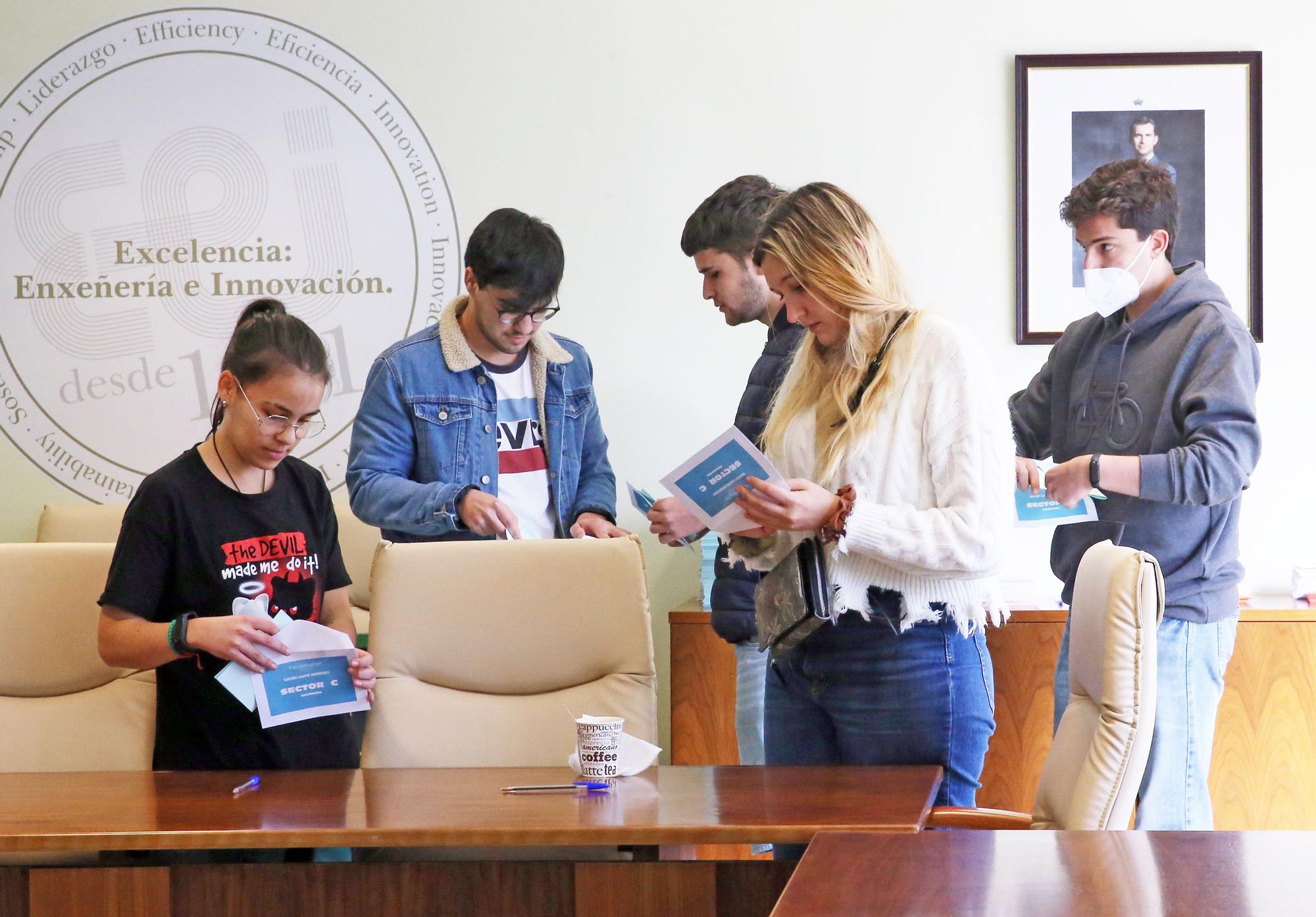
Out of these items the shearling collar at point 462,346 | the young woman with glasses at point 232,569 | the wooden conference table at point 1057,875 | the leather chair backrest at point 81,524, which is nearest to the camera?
the wooden conference table at point 1057,875

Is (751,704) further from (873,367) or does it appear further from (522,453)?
(873,367)

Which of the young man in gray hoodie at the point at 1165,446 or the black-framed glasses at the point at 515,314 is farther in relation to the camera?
the black-framed glasses at the point at 515,314

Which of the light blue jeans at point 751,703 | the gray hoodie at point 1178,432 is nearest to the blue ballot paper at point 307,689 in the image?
the light blue jeans at point 751,703

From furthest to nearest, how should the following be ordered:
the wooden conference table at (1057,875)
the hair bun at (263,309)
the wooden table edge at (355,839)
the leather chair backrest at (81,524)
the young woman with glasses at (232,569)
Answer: the leather chair backrest at (81,524), the hair bun at (263,309), the young woman with glasses at (232,569), the wooden table edge at (355,839), the wooden conference table at (1057,875)

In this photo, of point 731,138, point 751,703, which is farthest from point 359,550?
point 731,138

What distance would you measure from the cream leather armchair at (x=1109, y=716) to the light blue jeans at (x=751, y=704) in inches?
45.0

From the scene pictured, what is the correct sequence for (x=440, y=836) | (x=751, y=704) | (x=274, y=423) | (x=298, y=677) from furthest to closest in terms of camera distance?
1. (x=751, y=704)
2. (x=274, y=423)
3. (x=298, y=677)
4. (x=440, y=836)

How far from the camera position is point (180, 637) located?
1.97m

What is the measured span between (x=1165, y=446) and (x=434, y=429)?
4.64 feet

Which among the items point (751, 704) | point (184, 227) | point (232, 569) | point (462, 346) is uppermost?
point (184, 227)

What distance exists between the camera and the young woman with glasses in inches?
79.2

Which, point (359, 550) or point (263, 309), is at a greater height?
point (263, 309)

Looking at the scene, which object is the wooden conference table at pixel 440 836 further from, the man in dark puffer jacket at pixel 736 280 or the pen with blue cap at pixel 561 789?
the man in dark puffer jacket at pixel 736 280

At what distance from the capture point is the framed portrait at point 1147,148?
3.58 m
